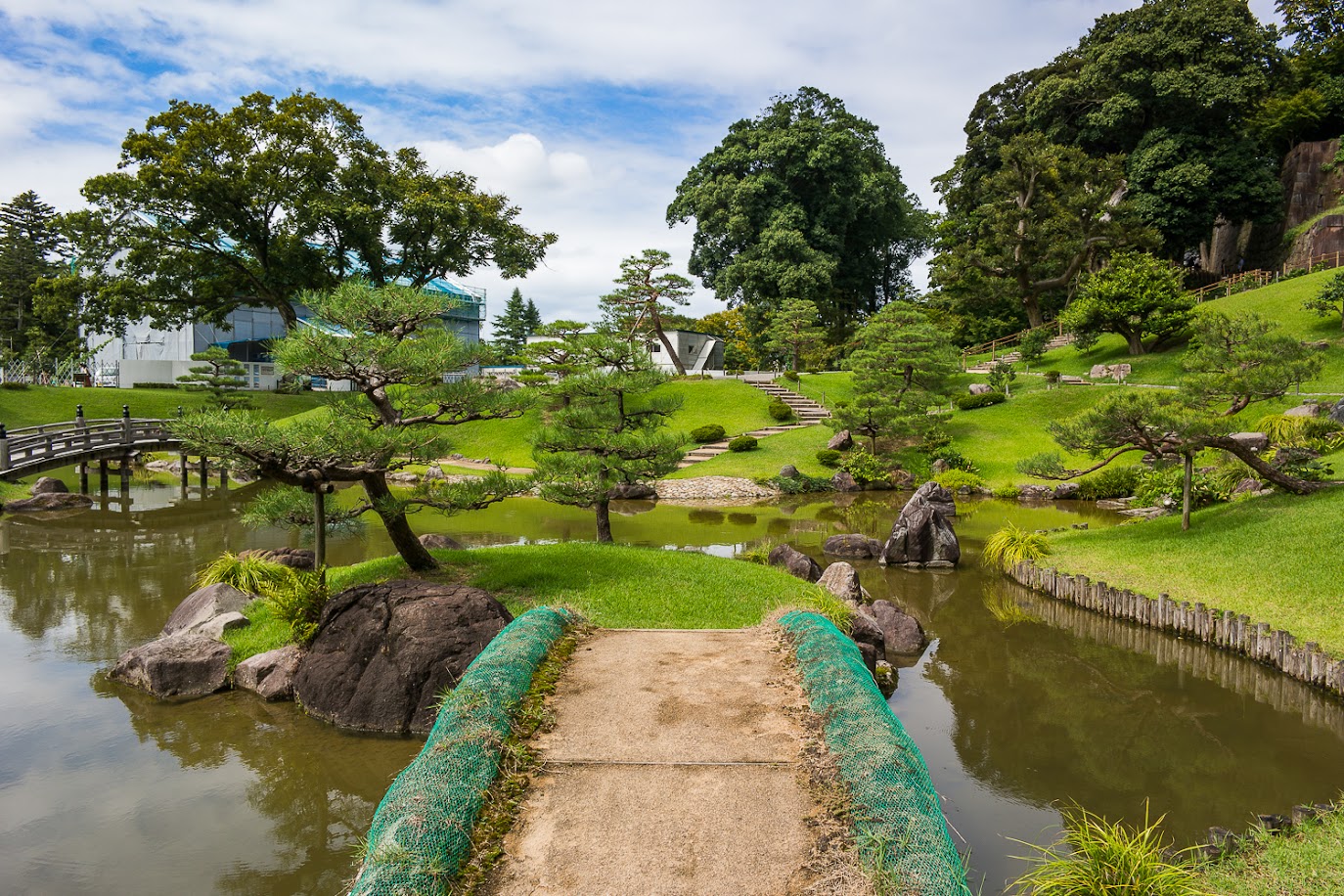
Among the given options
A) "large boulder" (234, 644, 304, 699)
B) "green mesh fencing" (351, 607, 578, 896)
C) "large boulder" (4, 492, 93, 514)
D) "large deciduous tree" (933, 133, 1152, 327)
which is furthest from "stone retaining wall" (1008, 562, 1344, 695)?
"large deciduous tree" (933, 133, 1152, 327)

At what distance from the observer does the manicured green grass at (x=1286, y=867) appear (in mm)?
A: 5121

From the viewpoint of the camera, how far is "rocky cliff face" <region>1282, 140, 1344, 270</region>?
36.3m

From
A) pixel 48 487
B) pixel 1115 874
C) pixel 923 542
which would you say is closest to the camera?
pixel 1115 874

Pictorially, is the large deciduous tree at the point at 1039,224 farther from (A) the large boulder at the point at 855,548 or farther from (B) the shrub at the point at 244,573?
(B) the shrub at the point at 244,573

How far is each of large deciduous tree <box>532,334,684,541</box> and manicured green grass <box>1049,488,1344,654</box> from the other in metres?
7.92

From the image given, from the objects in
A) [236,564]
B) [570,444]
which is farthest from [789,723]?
[236,564]

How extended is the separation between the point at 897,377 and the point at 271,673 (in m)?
25.1

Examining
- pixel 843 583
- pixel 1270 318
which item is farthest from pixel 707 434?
pixel 1270 318

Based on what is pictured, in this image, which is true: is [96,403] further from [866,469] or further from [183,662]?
[866,469]

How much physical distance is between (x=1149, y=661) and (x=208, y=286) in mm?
37139

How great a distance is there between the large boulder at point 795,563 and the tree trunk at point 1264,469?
7.13m

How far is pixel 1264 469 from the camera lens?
44.1 feet

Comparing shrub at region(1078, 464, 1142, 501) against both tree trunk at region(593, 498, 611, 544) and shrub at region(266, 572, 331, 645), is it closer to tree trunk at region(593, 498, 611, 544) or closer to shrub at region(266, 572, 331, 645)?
tree trunk at region(593, 498, 611, 544)

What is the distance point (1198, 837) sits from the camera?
636 cm
